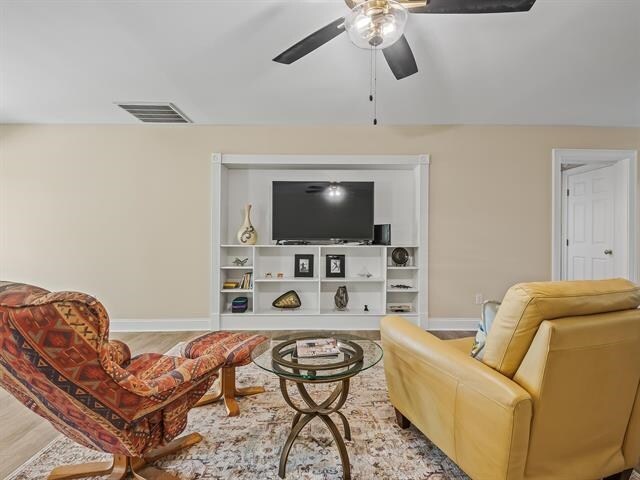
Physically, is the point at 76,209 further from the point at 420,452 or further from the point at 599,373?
the point at 599,373

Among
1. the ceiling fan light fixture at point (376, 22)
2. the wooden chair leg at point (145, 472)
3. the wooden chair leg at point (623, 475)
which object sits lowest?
the wooden chair leg at point (145, 472)

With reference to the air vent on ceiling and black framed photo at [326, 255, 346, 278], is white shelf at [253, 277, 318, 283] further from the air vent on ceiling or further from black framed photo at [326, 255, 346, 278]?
the air vent on ceiling

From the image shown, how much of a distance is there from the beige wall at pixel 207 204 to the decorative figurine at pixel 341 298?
1.04 meters

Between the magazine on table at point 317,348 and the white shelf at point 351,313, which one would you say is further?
the white shelf at point 351,313

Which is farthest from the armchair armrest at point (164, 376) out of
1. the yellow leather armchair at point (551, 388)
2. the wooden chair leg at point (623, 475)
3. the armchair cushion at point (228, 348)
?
the wooden chair leg at point (623, 475)

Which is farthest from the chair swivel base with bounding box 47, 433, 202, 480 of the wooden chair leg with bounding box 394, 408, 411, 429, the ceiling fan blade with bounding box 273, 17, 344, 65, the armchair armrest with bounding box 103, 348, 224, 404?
the ceiling fan blade with bounding box 273, 17, 344, 65

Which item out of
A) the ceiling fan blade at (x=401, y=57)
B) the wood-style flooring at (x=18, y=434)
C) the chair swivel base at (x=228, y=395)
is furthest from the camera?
the chair swivel base at (x=228, y=395)

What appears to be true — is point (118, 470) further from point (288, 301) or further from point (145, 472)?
point (288, 301)

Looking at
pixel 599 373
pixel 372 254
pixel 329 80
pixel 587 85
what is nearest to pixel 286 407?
pixel 599 373

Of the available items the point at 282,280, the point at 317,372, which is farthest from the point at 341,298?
the point at 317,372

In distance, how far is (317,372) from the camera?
148 centimetres

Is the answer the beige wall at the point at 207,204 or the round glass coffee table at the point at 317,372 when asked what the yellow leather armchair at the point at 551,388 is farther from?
the beige wall at the point at 207,204

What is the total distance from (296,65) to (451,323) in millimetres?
3296

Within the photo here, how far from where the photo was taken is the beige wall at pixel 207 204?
3.93 metres
